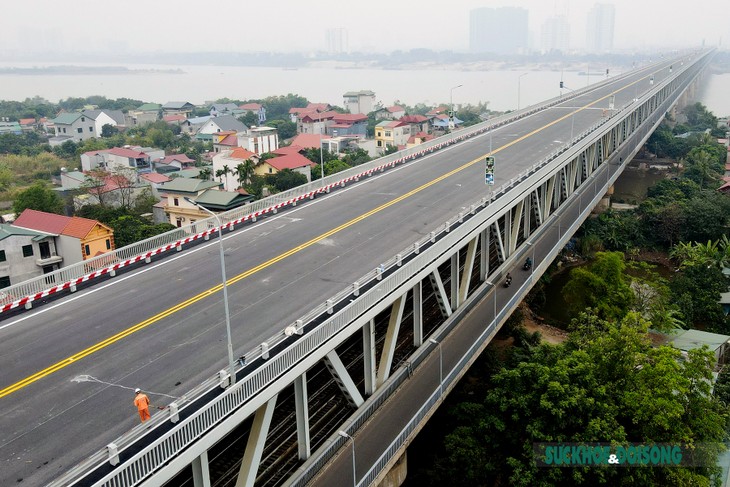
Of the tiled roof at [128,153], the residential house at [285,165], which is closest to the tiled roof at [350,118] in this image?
the tiled roof at [128,153]

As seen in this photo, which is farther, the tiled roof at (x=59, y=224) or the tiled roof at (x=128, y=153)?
the tiled roof at (x=128, y=153)

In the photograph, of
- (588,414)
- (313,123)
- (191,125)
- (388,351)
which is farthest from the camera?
(191,125)

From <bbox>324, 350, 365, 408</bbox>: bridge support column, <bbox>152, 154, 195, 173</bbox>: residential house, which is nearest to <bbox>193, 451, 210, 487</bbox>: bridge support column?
<bbox>324, 350, 365, 408</bbox>: bridge support column

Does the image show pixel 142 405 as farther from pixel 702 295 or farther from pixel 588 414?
pixel 702 295

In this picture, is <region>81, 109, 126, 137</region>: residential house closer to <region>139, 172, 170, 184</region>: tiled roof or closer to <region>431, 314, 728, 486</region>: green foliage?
<region>139, 172, 170, 184</region>: tiled roof

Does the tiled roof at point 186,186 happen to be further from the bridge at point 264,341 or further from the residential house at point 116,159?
the residential house at point 116,159

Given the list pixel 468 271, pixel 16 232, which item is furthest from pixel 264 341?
pixel 16 232

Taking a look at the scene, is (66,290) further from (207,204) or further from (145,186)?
(145,186)
